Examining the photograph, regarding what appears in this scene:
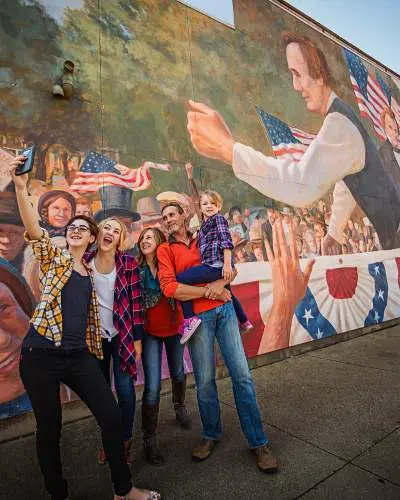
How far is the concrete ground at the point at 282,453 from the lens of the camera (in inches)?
86.5

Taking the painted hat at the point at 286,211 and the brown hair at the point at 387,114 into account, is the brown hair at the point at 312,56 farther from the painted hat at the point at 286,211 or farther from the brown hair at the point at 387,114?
the painted hat at the point at 286,211

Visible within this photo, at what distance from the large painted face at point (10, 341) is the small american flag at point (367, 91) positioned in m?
8.18

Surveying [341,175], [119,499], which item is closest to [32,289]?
[119,499]

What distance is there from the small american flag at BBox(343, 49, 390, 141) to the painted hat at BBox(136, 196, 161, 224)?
6.19m

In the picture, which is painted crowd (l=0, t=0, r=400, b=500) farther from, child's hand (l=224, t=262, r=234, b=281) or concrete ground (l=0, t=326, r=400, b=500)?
concrete ground (l=0, t=326, r=400, b=500)

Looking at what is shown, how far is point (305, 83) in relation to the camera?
21.9ft

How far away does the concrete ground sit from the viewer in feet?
7.21

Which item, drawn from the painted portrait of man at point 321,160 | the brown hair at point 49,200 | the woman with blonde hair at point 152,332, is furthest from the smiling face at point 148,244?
the painted portrait of man at point 321,160

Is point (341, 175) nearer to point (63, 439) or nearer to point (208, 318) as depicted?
point (208, 318)

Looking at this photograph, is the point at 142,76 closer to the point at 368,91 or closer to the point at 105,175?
→ the point at 105,175

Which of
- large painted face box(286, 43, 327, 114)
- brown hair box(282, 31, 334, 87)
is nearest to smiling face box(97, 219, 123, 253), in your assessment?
large painted face box(286, 43, 327, 114)

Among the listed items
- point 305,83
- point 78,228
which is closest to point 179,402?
point 78,228

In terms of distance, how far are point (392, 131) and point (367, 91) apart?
135 cm

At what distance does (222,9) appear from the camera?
555 cm
